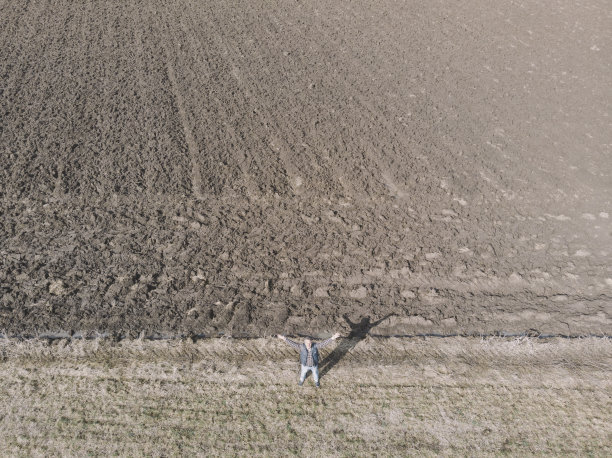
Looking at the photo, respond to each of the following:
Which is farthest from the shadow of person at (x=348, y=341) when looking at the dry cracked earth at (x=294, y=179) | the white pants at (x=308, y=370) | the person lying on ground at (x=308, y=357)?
the person lying on ground at (x=308, y=357)

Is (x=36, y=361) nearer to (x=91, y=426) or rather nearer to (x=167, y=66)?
(x=91, y=426)

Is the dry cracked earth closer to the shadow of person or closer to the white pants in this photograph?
the shadow of person

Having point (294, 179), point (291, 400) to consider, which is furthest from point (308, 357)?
point (294, 179)

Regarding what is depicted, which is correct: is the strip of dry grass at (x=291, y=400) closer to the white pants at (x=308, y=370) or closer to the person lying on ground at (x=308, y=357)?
the white pants at (x=308, y=370)

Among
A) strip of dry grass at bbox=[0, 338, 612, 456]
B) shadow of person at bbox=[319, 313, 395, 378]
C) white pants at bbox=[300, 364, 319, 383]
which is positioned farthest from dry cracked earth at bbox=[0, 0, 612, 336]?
white pants at bbox=[300, 364, 319, 383]

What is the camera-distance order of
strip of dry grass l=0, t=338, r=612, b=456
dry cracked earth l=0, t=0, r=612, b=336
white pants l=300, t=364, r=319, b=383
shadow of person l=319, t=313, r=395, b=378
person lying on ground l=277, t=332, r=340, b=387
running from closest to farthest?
1. strip of dry grass l=0, t=338, r=612, b=456
2. person lying on ground l=277, t=332, r=340, b=387
3. white pants l=300, t=364, r=319, b=383
4. shadow of person l=319, t=313, r=395, b=378
5. dry cracked earth l=0, t=0, r=612, b=336
